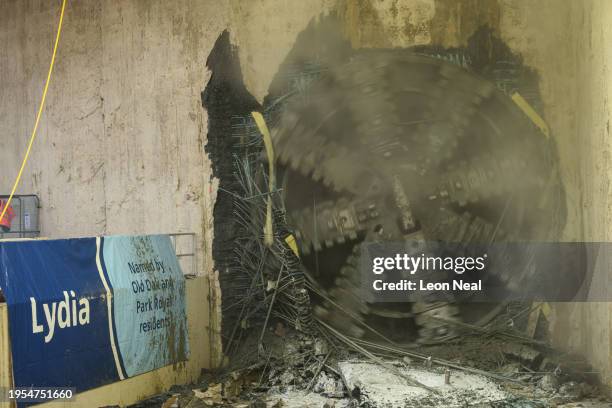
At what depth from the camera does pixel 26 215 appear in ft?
36.8

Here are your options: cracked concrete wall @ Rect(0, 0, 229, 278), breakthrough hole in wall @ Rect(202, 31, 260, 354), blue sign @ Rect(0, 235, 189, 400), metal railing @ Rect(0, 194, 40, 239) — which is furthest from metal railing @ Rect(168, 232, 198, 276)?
metal railing @ Rect(0, 194, 40, 239)

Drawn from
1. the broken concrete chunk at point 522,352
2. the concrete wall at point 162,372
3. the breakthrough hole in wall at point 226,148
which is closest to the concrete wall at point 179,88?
the breakthrough hole in wall at point 226,148

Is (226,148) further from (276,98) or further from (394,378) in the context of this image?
(394,378)

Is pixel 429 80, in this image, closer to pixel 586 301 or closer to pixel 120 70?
pixel 586 301

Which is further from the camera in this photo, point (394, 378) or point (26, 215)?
point (26, 215)

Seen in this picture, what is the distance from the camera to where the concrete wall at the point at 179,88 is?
8453 mm

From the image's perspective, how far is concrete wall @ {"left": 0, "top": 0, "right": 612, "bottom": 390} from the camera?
27.7ft

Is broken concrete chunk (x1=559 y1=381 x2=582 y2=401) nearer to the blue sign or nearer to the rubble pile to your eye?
the rubble pile

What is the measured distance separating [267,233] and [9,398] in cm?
453

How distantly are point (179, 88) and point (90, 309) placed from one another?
14.0 ft

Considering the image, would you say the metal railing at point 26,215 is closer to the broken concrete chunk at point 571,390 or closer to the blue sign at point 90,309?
the blue sign at point 90,309

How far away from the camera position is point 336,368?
28.2 feet

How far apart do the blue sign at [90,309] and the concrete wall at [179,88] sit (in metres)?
1.73

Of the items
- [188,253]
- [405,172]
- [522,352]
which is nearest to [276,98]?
[405,172]
